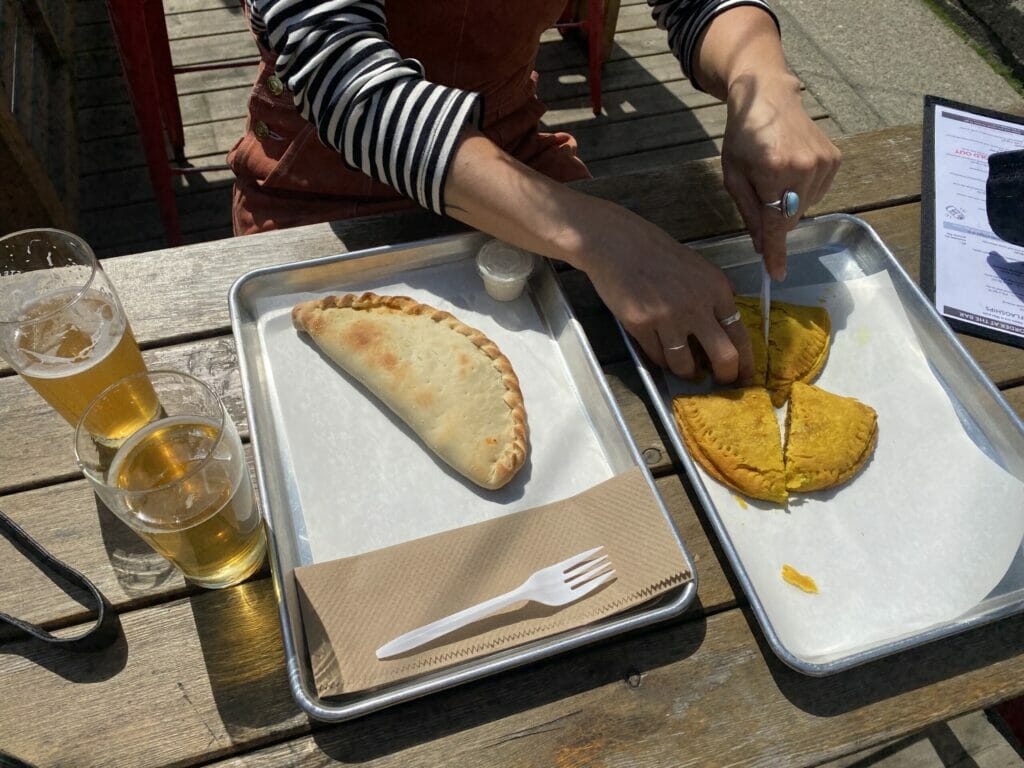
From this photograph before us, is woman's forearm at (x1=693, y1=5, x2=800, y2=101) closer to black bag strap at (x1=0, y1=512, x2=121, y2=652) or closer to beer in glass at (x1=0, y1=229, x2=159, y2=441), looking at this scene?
beer in glass at (x1=0, y1=229, x2=159, y2=441)

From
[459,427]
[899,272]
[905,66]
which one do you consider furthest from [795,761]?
[905,66]

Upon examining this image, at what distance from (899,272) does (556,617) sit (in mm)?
964

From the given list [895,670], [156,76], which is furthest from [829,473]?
[156,76]

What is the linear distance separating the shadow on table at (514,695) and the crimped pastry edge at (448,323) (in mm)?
304

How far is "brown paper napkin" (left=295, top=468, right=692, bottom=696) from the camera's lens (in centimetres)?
89

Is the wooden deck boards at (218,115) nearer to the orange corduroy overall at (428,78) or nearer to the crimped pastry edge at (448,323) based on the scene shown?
the orange corduroy overall at (428,78)

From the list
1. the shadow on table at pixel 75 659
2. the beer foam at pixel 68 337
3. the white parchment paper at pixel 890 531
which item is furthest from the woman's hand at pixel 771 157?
the shadow on table at pixel 75 659

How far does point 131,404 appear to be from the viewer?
3.11 ft

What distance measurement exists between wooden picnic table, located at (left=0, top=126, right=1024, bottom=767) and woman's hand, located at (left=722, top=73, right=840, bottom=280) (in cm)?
57

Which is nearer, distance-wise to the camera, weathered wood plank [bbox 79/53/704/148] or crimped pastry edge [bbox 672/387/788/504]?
crimped pastry edge [bbox 672/387/788/504]

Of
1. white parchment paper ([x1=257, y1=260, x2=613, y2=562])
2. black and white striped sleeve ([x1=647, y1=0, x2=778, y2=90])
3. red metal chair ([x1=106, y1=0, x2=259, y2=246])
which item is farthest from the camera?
red metal chair ([x1=106, y1=0, x2=259, y2=246])

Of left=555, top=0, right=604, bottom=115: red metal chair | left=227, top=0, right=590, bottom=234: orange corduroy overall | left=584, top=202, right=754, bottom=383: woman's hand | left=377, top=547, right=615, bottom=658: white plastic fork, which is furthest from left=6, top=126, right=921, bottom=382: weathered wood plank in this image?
left=555, top=0, right=604, bottom=115: red metal chair

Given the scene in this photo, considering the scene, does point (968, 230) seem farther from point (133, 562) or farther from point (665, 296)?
point (133, 562)

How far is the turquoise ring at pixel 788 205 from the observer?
1.29m
